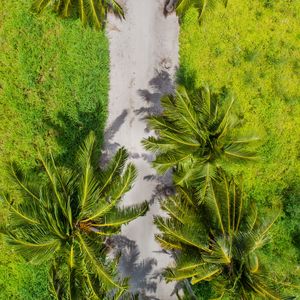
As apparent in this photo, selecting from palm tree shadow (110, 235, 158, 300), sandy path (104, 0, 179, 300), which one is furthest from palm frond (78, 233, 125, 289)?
sandy path (104, 0, 179, 300)

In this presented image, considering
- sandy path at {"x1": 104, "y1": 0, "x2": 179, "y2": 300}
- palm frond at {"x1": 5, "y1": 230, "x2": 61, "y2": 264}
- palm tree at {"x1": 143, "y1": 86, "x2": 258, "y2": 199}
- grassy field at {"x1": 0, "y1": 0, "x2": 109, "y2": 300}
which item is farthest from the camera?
sandy path at {"x1": 104, "y1": 0, "x2": 179, "y2": 300}

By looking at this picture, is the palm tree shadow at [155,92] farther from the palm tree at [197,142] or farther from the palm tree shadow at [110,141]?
the palm tree at [197,142]

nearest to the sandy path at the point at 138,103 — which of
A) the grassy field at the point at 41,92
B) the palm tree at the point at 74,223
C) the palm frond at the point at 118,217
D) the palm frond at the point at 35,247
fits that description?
the grassy field at the point at 41,92

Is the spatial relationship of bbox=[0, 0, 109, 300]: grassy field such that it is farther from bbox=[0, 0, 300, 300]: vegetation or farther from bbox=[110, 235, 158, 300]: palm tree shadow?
bbox=[110, 235, 158, 300]: palm tree shadow

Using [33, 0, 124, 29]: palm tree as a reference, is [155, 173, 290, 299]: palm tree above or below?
below

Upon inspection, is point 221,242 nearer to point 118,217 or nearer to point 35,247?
point 118,217

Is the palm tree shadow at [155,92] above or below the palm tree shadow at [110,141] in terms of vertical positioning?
above

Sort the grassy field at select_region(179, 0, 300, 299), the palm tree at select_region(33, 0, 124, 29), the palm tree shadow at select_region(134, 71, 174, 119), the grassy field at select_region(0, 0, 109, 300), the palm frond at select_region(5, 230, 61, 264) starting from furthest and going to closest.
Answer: the grassy field at select_region(179, 0, 300, 299) → the palm tree shadow at select_region(134, 71, 174, 119) → the grassy field at select_region(0, 0, 109, 300) → the palm tree at select_region(33, 0, 124, 29) → the palm frond at select_region(5, 230, 61, 264)
